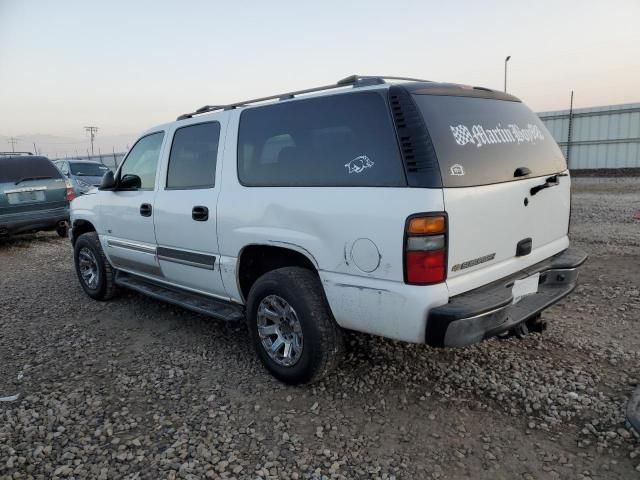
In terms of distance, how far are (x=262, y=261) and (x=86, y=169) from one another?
40.8 ft

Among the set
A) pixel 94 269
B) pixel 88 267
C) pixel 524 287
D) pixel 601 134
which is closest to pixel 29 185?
pixel 88 267

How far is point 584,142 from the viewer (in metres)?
20.1

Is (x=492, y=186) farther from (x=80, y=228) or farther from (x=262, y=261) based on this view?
(x=80, y=228)

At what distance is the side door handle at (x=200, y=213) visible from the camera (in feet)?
11.8

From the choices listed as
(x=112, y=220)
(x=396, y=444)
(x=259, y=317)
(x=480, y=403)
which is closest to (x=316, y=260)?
(x=259, y=317)

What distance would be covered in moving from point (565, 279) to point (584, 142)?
20.0 metres

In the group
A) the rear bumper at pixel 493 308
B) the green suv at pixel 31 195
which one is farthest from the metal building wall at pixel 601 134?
the rear bumper at pixel 493 308

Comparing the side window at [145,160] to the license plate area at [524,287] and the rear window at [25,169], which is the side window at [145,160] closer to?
the license plate area at [524,287]

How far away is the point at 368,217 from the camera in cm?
257

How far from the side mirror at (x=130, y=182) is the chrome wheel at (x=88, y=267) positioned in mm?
1113

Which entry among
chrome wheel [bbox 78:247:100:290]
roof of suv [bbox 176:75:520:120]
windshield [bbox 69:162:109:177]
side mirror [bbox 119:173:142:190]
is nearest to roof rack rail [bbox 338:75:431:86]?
roof of suv [bbox 176:75:520:120]

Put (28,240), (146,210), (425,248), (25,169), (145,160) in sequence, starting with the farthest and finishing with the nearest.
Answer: (28,240) → (25,169) → (145,160) → (146,210) → (425,248)

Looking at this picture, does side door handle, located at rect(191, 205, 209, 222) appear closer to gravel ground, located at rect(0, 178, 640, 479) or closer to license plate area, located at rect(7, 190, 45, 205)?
gravel ground, located at rect(0, 178, 640, 479)

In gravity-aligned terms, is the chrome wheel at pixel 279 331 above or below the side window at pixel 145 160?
below
